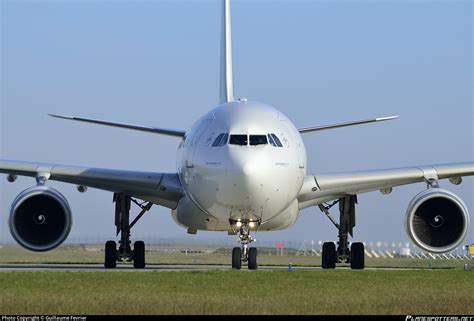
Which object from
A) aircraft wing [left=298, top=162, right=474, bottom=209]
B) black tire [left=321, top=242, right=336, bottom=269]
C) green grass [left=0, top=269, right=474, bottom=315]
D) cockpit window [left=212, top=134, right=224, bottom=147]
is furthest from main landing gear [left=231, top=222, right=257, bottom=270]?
black tire [left=321, top=242, right=336, bottom=269]

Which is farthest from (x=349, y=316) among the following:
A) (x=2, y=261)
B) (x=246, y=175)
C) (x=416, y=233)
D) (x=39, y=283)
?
(x=2, y=261)

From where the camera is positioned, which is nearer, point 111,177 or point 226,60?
point 111,177

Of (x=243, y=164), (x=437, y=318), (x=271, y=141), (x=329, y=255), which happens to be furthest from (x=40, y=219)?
(x=437, y=318)

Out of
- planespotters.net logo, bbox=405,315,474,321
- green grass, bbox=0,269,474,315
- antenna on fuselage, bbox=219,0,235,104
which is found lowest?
planespotters.net logo, bbox=405,315,474,321

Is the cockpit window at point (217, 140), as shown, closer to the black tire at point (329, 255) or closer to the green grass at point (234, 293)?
the green grass at point (234, 293)

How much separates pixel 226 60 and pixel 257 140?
1137 centimetres

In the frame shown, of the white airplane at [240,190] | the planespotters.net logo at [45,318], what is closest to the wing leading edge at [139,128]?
the white airplane at [240,190]

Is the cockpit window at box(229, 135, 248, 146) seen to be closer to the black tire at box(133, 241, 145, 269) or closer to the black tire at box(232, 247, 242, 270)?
the black tire at box(232, 247, 242, 270)

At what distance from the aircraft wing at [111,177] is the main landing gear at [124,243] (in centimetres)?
100

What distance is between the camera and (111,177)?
1112 inches

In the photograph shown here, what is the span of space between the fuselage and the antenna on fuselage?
23.0 feet

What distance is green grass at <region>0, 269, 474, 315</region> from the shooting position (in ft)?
49.3

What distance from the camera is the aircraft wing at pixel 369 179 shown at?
28469mm

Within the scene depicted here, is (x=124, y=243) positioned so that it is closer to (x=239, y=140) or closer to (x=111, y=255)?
(x=111, y=255)
